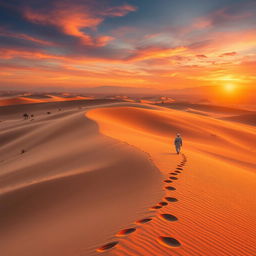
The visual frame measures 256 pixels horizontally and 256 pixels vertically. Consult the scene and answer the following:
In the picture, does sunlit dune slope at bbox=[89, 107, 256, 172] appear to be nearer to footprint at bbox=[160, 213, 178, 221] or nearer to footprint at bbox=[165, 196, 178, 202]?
footprint at bbox=[165, 196, 178, 202]

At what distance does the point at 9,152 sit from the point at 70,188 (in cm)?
1364

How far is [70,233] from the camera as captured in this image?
13.7 feet

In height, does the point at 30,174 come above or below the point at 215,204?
below

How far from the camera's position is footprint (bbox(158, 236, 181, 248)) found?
140 inches

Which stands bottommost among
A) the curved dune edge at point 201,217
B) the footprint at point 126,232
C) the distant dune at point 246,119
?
the distant dune at point 246,119

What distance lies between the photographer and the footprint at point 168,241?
357cm

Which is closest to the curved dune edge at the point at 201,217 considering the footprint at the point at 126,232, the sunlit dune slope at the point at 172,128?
the footprint at the point at 126,232

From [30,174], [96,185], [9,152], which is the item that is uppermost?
[96,185]

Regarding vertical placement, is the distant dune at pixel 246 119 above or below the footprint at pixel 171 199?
below

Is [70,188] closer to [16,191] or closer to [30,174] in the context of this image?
[16,191]

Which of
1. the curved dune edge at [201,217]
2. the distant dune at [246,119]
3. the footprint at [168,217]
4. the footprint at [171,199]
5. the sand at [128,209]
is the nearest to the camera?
the curved dune edge at [201,217]

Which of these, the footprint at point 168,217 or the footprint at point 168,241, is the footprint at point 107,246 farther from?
the footprint at point 168,217

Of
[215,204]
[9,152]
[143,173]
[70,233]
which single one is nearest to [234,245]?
[215,204]

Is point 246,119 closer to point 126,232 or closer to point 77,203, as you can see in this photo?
point 77,203
